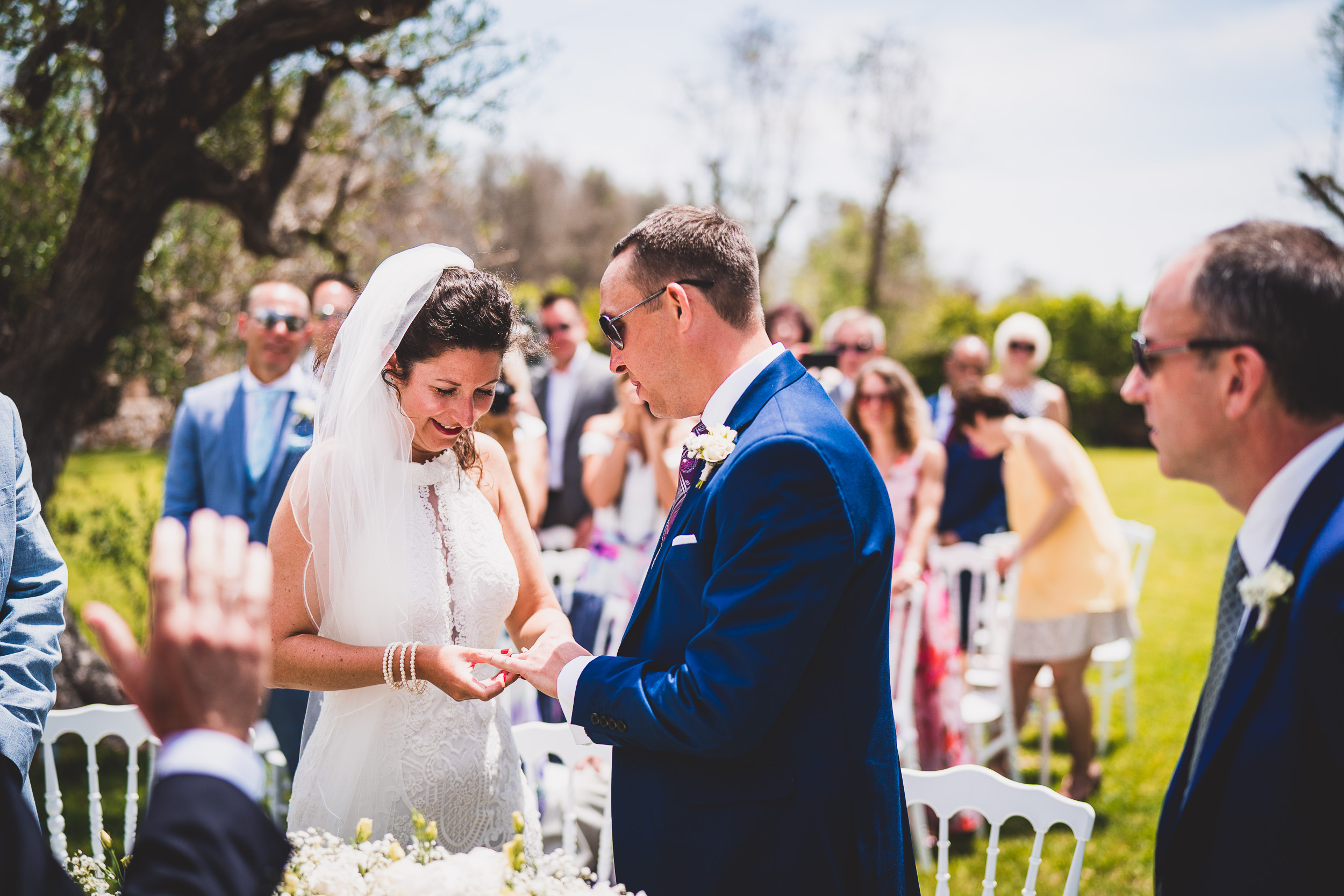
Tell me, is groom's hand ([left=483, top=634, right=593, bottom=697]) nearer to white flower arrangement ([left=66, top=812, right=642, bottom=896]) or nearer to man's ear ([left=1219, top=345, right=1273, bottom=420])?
white flower arrangement ([left=66, top=812, right=642, bottom=896])

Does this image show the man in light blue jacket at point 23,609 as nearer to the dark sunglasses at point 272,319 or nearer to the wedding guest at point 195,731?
the wedding guest at point 195,731

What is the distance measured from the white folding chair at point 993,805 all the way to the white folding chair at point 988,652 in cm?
A: 278

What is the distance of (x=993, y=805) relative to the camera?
2324mm

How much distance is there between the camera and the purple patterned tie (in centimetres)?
204

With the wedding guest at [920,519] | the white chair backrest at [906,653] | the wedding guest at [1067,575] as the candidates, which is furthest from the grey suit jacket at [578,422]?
the wedding guest at [1067,575]

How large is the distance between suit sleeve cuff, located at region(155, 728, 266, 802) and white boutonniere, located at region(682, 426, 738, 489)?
109 cm

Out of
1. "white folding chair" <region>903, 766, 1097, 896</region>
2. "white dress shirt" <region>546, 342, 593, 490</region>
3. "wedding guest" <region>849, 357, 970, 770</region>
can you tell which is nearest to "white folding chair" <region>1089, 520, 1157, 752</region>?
"wedding guest" <region>849, 357, 970, 770</region>

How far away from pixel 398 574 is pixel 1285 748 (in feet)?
6.34

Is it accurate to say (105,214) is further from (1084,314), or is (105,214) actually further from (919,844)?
(1084,314)

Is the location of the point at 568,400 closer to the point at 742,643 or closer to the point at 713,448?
the point at 713,448

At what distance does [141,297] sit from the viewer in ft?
17.9

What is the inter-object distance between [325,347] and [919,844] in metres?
3.68

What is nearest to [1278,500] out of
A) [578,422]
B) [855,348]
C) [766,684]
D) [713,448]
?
[766,684]

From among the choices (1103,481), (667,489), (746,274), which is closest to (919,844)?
(667,489)
